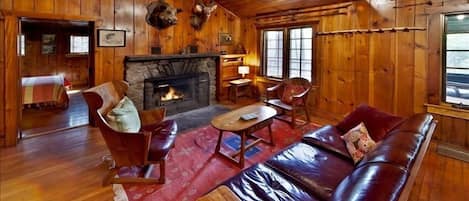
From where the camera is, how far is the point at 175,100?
566 centimetres

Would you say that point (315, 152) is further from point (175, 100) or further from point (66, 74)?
point (66, 74)

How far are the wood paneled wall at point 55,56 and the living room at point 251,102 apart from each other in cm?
359

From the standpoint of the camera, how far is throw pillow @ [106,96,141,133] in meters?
2.74

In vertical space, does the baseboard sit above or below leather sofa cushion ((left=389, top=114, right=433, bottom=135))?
below

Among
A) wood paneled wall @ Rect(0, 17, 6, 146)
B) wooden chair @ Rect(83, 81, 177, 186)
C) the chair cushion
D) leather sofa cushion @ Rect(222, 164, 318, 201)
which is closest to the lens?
leather sofa cushion @ Rect(222, 164, 318, 201)

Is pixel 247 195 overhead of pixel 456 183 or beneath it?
overhead

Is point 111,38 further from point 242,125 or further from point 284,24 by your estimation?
point 284,24

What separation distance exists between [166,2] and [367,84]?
3.99 m

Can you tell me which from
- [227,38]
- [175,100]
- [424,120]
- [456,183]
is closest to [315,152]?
[424,120]

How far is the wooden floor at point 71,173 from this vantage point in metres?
2.57

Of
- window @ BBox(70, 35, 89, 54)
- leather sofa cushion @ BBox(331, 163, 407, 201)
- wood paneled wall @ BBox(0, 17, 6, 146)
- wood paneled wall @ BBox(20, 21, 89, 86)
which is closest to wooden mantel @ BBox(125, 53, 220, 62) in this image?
wood paneled wall @ BBox(0, 17, 6, 146)

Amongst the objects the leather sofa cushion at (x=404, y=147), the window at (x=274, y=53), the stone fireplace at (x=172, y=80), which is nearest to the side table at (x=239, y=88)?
the stone fireplace at (x=172, y=80)

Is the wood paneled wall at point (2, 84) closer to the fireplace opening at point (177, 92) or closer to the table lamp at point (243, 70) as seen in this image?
the fireplace opening at point (177, 92)

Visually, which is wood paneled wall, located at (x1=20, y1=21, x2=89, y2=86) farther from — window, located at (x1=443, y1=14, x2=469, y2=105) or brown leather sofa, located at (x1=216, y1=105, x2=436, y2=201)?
window, located at (x1=443, y1=14, x2=469, y2=105)
